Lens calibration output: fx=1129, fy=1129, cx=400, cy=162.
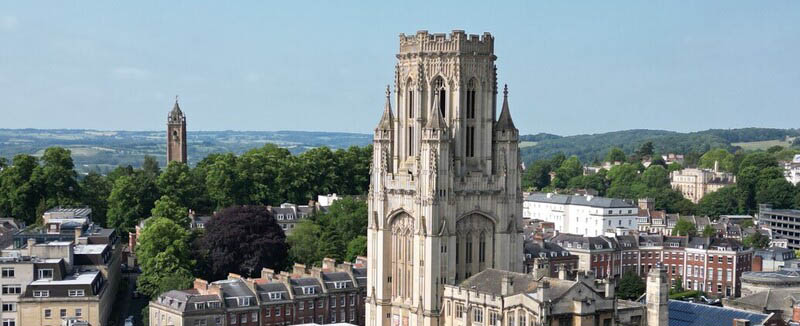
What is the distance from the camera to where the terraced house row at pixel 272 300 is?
7675 centimetres

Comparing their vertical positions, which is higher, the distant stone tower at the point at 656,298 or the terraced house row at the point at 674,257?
the distant stone tower at the point at 656,298

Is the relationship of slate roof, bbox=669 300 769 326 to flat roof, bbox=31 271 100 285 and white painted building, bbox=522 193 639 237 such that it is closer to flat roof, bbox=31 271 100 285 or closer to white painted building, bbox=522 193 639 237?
Answer: flat roof, bbox=31 271 100 285

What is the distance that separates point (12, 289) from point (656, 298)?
46.3 metres

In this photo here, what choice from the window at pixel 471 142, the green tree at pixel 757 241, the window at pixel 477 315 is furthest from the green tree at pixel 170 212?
the green tree at pixel 757 241

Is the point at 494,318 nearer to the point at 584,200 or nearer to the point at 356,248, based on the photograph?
the point at 356,248

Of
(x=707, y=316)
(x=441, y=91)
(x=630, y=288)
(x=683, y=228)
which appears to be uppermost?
(x=441, y=91)

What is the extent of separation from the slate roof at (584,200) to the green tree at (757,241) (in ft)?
50.5

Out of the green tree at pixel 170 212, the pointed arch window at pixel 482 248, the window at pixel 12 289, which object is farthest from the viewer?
the green tree at pixel 170 212

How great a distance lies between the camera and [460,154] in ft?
188

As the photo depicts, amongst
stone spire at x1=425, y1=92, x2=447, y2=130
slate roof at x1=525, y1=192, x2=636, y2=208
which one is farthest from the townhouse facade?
slate roof at x1=525, y1=192, x2=636, y2=208

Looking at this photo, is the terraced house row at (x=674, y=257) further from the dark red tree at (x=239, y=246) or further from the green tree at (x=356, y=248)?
the dark red tree at (x=239, y=246)

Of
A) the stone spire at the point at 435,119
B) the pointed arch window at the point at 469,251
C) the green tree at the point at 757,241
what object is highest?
the stone spire at the point at 435,119

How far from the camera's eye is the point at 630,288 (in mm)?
101938

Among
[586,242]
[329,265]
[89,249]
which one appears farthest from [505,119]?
[586,242]
